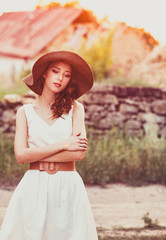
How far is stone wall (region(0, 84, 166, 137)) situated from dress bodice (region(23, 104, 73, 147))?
6432 millimetres

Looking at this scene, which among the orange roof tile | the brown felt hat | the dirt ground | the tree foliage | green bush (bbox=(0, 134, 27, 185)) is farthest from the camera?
the orange roof tile

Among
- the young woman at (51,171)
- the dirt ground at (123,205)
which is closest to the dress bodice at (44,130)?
the young woman at (51,171)

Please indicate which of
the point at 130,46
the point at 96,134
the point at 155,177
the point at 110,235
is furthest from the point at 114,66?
the point at 110,235

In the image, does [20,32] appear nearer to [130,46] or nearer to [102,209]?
[130,46]

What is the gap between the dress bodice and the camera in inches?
109

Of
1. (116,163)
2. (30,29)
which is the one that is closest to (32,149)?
(116,163)

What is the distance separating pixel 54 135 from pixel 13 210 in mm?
503

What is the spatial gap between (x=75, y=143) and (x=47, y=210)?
0.42 m

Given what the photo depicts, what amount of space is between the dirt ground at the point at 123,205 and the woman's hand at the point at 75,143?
7.09 ft

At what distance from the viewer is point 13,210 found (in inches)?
106

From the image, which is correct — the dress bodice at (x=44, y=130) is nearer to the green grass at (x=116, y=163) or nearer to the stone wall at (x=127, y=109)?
the green grass at (x=116, y=163)

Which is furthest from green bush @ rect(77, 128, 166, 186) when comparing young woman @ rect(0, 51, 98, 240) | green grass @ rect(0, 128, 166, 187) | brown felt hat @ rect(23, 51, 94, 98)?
young woman @ rect(0, 51, 98, 240)

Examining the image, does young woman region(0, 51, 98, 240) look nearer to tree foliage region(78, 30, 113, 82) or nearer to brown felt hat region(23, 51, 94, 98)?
brown felt hat region(23, 51, 94, 98)

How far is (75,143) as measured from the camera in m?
2.73
